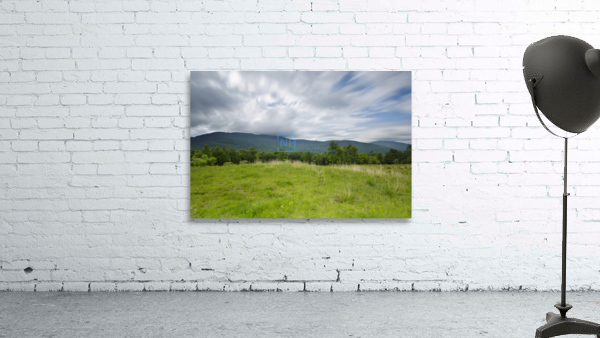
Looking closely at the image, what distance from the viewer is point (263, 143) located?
3.34 m

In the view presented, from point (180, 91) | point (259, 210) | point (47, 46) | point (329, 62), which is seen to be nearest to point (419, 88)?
point (329, 62)

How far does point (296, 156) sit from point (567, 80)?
177cm

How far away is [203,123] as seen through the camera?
3.33m

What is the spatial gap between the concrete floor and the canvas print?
1.97 ft

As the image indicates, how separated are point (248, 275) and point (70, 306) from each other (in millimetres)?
1171

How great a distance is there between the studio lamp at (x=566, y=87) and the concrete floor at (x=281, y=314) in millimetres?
392

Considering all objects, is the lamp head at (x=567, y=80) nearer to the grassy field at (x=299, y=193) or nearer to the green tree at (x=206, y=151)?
the grassy field at (x=299, y=193)

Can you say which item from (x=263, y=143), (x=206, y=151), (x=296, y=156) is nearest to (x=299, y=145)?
(x=296, y=156)

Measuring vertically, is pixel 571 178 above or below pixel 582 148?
below

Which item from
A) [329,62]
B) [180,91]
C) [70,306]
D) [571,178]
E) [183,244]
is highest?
[329,62]

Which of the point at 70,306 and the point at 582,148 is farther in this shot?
the point at 582,148

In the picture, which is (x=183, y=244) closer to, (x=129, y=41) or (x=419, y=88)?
(x=129, y=41)

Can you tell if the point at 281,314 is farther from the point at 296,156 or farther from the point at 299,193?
the point at 296,156

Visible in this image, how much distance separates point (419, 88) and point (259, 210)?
1.45 metres
